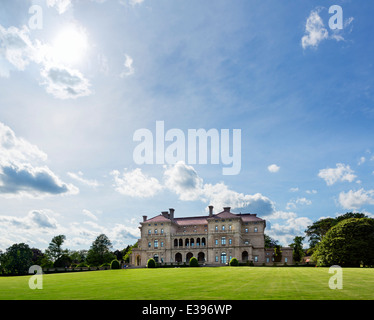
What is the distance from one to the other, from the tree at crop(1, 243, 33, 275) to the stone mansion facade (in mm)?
30177

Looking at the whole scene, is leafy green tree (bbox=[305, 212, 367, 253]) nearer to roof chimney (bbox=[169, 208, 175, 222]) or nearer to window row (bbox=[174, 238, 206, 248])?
window row (bbox=[174, 238, 206, 248])

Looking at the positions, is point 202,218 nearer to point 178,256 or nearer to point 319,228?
point 178,256

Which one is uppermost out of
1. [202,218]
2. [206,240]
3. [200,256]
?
[202,218]

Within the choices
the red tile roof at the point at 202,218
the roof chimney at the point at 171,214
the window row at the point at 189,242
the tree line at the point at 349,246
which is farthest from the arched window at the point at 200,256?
the tree line at the point at 349,246

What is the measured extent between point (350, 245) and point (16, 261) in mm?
58051

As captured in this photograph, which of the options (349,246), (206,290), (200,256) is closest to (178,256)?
(200,256)

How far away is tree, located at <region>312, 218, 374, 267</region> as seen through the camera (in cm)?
5049

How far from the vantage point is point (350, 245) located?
5103 cm

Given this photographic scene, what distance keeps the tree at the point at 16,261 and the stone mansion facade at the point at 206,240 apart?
99.0 ft

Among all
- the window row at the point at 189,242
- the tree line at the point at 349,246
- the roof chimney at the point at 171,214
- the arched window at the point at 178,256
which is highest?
the roof chimney at the point at 171,214

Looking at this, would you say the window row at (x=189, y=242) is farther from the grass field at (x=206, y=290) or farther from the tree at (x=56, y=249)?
the grass field at (x=206, y=290)

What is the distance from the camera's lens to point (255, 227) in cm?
8112

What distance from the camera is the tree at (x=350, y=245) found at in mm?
50494
